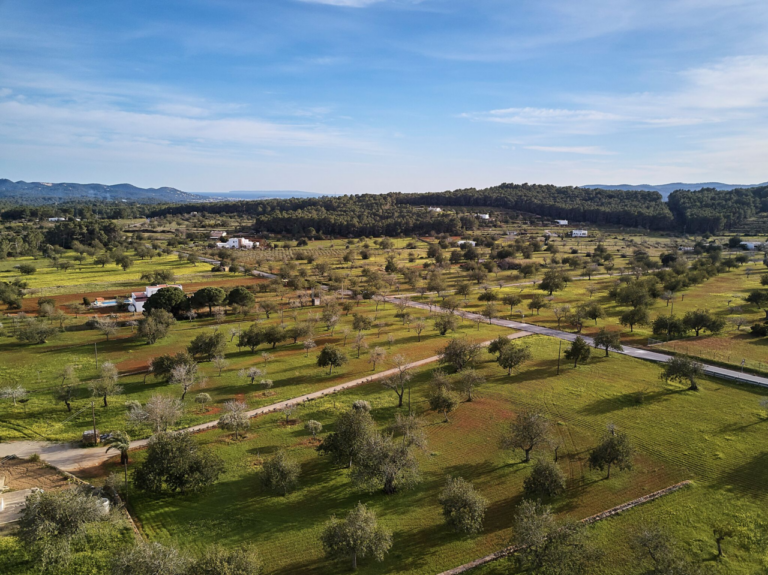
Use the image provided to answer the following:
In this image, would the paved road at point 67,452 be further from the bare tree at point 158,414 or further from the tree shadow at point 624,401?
the tree shadow at point 624,401

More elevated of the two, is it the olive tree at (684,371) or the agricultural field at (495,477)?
the olive tree at (684,371)

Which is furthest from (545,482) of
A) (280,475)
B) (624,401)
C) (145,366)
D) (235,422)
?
(145,366)

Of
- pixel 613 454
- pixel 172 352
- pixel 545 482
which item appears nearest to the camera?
pixel 545 482

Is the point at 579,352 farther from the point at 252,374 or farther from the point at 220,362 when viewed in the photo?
the point at 220,362

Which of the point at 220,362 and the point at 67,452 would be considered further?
the point at 220,362

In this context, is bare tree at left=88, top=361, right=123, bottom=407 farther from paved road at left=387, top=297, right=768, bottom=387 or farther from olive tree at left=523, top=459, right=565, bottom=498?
paved road at left=387, top=297, right=768, bottom=387

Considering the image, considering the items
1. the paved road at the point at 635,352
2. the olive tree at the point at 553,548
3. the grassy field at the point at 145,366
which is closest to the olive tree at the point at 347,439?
the olive tree at the point at 553,548

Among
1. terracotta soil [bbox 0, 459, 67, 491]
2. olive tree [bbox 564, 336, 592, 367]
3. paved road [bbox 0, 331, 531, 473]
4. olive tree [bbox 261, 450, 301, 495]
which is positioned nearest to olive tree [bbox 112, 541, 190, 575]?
olive tree [bbox 261, 450, 301, 495]
